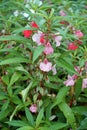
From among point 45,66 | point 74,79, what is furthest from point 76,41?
point 45,66

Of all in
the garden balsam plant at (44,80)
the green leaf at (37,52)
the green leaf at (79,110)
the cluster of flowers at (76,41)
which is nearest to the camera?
the green leaf at (37,52)

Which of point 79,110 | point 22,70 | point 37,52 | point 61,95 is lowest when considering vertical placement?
point 79,110

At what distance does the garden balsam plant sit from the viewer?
2012 millimetres

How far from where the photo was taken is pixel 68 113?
2.07m

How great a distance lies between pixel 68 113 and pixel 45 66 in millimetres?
302

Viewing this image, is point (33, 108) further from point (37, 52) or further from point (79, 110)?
point (37, 52)

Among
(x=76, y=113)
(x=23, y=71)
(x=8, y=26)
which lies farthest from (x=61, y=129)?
(x=8, y=26)

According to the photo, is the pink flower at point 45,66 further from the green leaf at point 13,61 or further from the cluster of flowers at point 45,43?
the green leaf at point 13,61

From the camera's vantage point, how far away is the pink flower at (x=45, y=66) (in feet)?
6.62

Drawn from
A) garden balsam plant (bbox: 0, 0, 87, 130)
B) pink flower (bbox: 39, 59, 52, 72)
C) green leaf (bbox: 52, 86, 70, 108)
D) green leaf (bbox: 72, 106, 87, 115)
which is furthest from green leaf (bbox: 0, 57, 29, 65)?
green leaf (bbox: 72, 106, 87, 115)

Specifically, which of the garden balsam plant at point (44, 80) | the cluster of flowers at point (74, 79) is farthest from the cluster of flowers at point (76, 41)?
the cluster of flowers at point (74, 79)

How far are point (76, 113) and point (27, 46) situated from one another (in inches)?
19.2

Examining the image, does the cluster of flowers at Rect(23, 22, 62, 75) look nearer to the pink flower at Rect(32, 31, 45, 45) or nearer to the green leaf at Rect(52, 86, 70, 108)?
the pink flower at Rect(32, 31, 45, 45)

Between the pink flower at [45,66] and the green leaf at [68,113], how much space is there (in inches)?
9.1
